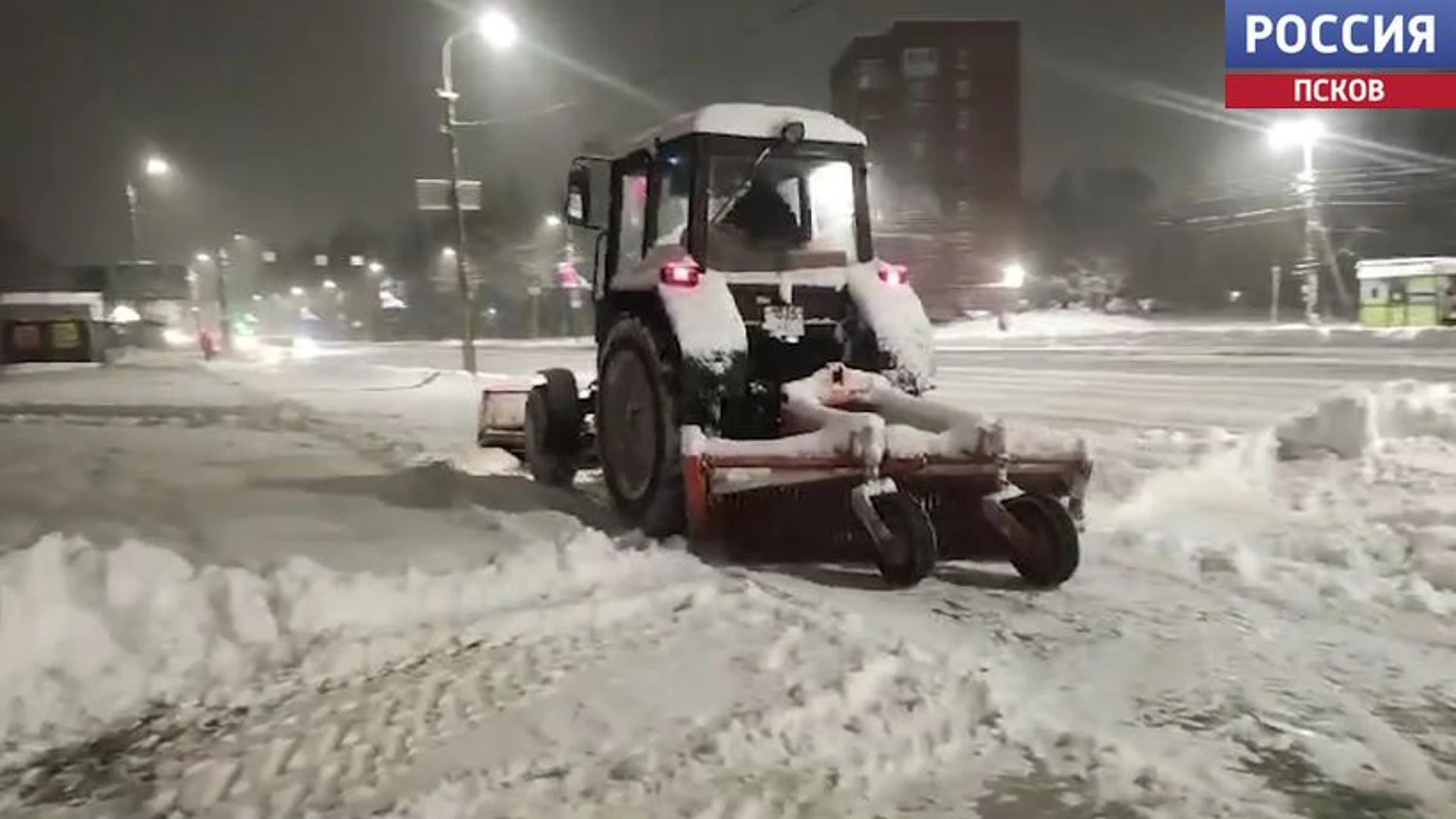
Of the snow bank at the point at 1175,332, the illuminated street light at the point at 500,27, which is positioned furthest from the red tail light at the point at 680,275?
the snow bank at the point at 1175,332

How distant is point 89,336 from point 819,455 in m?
50.2

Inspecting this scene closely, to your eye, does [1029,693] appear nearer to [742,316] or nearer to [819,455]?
[819,455]

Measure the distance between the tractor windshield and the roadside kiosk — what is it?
4062 cm

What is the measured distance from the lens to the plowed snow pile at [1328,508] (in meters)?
6.95

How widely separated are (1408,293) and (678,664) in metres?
46.0

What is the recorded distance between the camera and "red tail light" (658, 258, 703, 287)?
25.4 ft

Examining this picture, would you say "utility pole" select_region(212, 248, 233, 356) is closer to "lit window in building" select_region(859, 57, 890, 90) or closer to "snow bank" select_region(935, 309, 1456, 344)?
"snow bank" select_region(935, 309, 1456, 344)

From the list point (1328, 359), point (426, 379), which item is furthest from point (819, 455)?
point (1328, 359)

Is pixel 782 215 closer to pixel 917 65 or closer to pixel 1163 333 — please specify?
pixel 1163 333

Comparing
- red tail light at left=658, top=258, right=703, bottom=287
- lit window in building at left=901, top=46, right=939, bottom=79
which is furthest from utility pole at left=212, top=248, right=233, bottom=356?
lit window in building at left=901, top=46, right=939, bottom=79

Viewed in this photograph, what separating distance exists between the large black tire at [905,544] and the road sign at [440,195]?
1960cm

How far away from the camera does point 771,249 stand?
8.58 metres

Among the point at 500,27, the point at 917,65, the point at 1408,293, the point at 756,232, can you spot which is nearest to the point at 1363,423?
the point at 756,232

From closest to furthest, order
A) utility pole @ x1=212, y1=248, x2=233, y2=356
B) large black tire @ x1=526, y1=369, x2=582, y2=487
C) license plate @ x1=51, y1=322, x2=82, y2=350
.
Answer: large black tire @ x1=526, y1=369, x2=582, y2=487, utility pole @ x1=212, y1=248, x2=233, y2=356, license plate @ x1=51, y1=322, x2=82, y2=350
